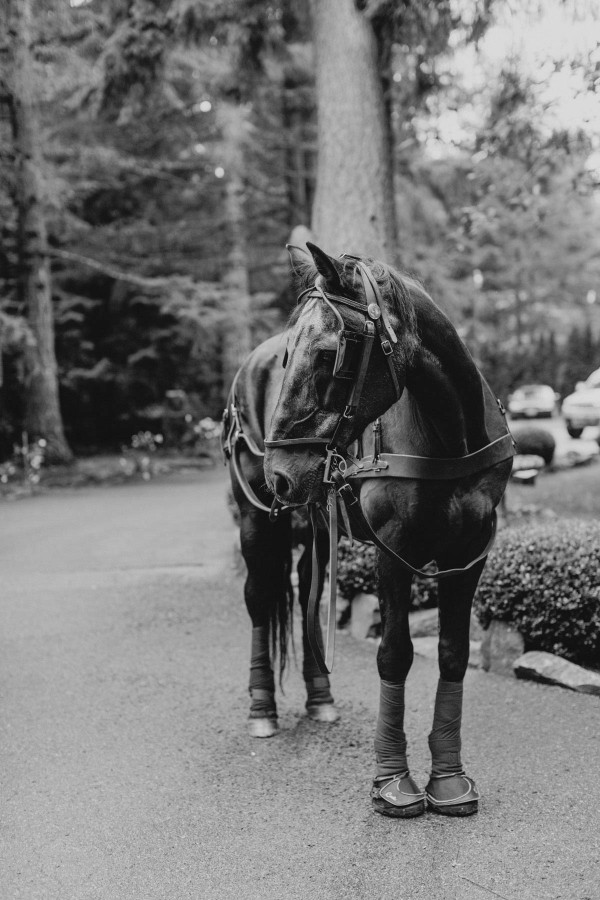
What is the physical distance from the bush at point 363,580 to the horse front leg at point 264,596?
60.8 inches

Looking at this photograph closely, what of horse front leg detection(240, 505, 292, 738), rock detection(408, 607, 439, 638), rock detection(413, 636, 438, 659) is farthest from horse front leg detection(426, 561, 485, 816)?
rock detection(408, 607, 439, 638)

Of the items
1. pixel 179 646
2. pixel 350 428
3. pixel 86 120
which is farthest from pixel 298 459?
pixel 86 120

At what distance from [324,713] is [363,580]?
67.5 inches

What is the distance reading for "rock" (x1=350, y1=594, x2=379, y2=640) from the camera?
233 inches

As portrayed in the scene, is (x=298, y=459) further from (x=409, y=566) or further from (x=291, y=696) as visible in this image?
(x=291, y=696)

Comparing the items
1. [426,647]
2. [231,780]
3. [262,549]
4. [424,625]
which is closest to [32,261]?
[424,625]

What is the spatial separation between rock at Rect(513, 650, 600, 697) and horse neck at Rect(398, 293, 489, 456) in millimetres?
2100

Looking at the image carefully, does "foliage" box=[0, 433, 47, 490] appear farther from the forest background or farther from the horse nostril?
the horse nostril

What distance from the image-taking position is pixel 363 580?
602 cm

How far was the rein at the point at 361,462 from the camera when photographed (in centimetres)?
268

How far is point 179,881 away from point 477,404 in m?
2.07

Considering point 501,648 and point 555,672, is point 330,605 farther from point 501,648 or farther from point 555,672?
point 501,648

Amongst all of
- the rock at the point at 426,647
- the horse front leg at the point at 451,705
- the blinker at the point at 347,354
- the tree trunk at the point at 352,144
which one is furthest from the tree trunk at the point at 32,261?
the blinker at the point at 347,354

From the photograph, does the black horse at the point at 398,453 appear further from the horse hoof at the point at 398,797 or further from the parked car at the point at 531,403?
the parked car at the point at 531,403
